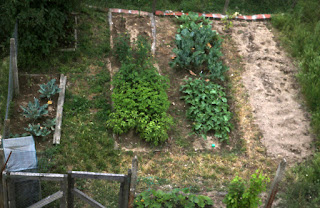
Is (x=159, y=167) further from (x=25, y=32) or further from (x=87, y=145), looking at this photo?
(x=25, y=32)

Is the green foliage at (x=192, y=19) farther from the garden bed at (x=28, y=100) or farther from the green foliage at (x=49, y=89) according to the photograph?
the green foliage at (x=49, y=89)

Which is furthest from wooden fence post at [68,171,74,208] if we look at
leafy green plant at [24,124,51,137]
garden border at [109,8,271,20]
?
garden border at [109,8,271,20]

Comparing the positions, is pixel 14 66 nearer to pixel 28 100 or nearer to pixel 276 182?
pixel 28 100

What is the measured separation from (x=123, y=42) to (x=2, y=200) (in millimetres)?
4807

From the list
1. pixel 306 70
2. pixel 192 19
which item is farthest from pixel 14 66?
pixel 306 70

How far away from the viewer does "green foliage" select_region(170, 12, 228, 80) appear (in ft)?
32.6

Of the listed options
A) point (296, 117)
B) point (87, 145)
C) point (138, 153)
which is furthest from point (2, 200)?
point (296, 117)

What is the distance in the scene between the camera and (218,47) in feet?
34.7

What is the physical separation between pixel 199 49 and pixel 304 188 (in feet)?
13.6

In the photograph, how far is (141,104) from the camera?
8.31 meters

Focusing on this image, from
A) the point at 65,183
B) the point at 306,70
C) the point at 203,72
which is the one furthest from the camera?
the point at 306,70

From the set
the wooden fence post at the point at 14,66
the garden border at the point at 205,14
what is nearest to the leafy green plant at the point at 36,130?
the wooden fence post at the point at 14,66

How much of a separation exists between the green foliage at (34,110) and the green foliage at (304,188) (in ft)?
15.0

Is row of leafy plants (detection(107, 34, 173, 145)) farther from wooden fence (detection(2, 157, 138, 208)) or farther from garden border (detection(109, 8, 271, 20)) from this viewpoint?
garden border (detection(109, 8, 271, 20))
